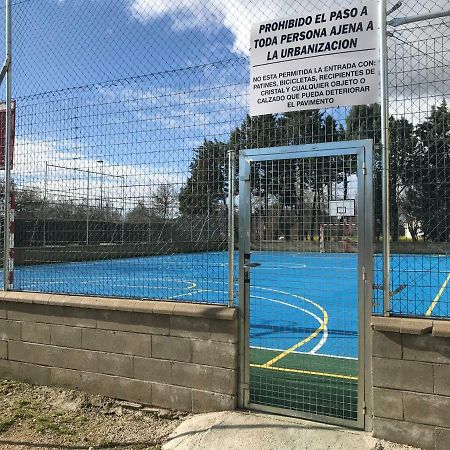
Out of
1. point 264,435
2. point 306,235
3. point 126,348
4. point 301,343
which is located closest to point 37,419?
point 126,348

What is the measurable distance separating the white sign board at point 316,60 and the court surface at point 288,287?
1492mm

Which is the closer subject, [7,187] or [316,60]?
[316,60]

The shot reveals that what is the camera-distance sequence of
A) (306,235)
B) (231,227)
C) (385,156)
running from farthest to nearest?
(231,227)
(306,235)
(385,156)

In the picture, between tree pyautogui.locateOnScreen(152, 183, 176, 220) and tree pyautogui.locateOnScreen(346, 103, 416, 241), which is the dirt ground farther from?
tree pyautogui.locateOnScreen(346, 103, 416, 241)

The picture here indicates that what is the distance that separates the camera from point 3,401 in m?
5.59

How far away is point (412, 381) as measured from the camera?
4.14 meters

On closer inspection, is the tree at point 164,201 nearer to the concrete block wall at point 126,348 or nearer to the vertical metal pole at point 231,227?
the vertical metal pole at point 231,227

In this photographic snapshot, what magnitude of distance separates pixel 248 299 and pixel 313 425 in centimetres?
130

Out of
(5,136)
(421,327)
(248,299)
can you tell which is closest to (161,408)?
(248,299)

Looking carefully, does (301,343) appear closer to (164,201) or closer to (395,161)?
(164,201)

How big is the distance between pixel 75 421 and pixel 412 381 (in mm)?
3293

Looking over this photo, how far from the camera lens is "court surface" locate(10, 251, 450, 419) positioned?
15.7ft

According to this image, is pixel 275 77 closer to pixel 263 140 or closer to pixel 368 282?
A: pixel 263 140

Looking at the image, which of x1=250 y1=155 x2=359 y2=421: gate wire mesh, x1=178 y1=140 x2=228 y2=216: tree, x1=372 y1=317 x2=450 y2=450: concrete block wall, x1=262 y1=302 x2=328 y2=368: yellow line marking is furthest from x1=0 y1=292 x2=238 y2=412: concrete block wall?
x1=262 y1=302 x2=328 y2=368: yellow line marking
